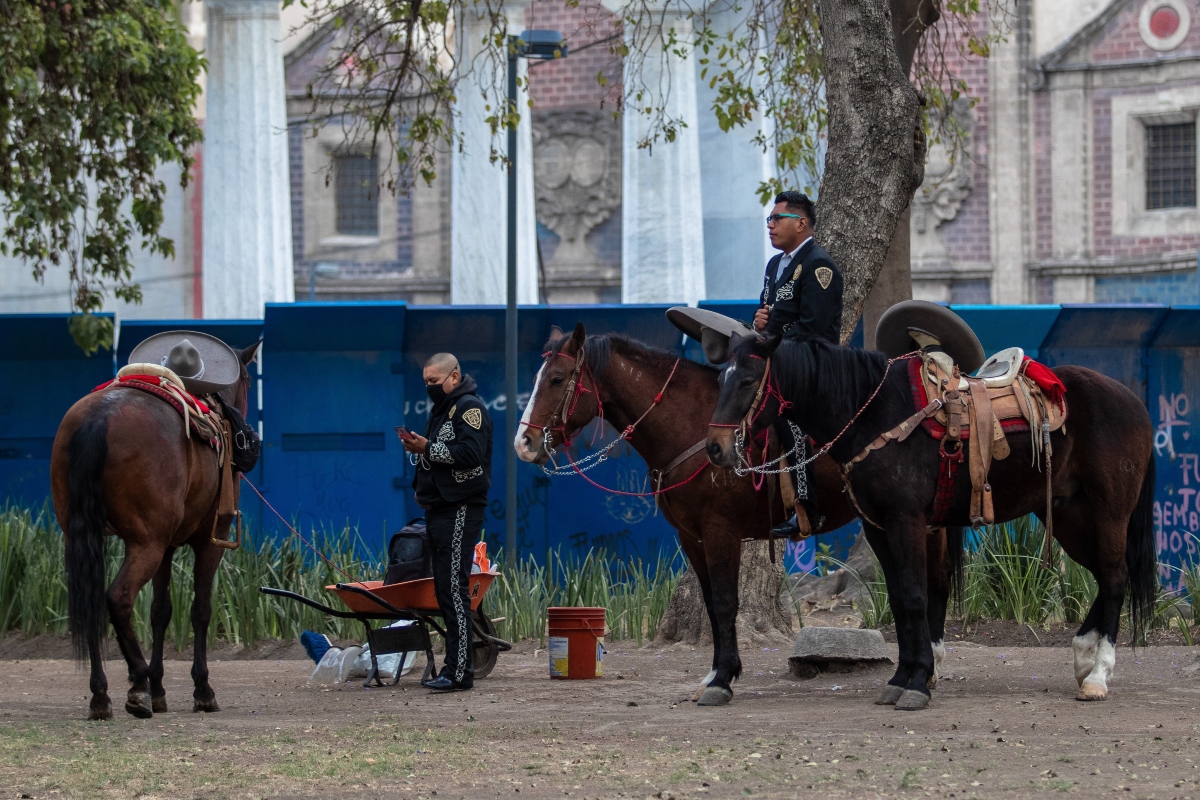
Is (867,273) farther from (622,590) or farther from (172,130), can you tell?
(172,130)

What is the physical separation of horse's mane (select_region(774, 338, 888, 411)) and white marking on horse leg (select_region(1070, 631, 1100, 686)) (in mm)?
1738

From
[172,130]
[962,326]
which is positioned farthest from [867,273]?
[172,130]

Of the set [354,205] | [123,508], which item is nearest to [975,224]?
[354,205]

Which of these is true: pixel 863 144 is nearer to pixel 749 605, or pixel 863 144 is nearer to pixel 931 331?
pixel 931 331

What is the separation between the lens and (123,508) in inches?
311

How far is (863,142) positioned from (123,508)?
17.2ft

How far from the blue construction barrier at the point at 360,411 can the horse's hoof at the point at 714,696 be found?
6.44 metres

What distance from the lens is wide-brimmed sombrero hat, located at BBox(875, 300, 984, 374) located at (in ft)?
26.4

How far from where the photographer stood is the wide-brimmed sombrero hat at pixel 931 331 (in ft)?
26.4

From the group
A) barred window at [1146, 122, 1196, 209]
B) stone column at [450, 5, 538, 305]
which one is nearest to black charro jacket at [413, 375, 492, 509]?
stone column at [450, 5, 538, 305]

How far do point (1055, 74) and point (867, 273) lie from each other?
24.9 meters

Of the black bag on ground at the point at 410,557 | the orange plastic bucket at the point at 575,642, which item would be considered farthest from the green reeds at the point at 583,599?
the black bag on ground at the point at 410,557

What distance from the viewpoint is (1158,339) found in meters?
14.4

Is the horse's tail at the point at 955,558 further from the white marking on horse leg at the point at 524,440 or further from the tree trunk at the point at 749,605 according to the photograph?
the white marking on horse leg at the point at 524,440
